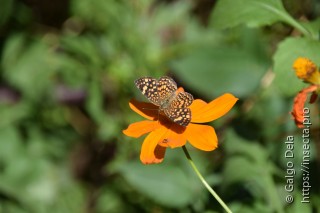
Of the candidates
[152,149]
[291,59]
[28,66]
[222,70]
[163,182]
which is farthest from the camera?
[28,66]

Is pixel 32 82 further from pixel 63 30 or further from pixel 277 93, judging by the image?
pixel 277 93

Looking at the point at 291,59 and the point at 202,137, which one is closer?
the point at 202,137

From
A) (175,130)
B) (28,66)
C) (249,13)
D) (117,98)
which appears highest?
(249,13)

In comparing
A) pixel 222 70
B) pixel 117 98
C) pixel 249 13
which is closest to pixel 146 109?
pixel 249 13

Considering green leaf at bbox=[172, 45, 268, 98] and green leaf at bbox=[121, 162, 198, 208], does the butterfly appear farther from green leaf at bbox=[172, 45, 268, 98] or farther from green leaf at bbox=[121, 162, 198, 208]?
green leaf at bbox=[172, 45, 268, 98]

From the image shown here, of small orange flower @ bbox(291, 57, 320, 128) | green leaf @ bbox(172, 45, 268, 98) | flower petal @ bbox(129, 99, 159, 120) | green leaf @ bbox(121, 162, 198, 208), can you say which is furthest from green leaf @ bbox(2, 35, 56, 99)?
small orange flower @ bbox(291, 57, 320, 128)

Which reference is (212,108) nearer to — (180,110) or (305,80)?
(180,110)
